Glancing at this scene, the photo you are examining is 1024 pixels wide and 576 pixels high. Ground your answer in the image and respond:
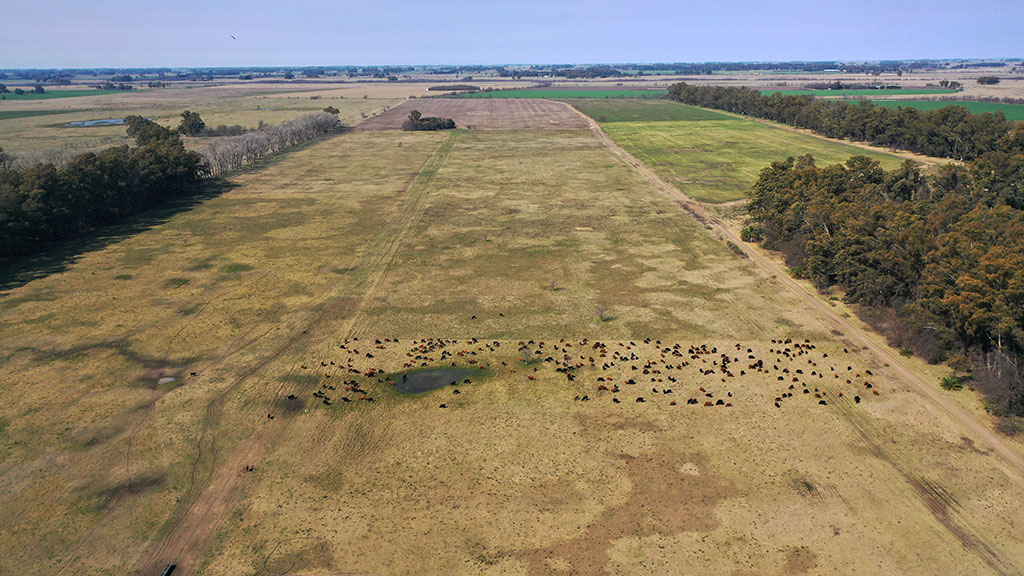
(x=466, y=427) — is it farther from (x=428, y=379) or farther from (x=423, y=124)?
(x=423, y=124)

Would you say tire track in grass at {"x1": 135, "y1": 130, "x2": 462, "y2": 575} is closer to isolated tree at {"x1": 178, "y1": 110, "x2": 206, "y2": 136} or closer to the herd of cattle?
the herd of cattle

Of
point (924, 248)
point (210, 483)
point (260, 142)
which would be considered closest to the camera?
point (210, 483)

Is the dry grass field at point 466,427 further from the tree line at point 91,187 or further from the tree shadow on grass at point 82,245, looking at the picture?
the tree line at point 91,187

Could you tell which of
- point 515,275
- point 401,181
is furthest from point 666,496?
point 401,181

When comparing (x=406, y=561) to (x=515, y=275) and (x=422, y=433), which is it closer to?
(x=422, y=433)

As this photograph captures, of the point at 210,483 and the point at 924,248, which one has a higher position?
the point at 924,248

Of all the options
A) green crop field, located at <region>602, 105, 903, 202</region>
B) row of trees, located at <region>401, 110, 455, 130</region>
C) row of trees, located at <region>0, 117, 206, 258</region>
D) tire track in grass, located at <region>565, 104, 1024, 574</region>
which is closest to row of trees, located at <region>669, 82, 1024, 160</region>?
green crop field, located at <region>602, 105, 903, 202</region>

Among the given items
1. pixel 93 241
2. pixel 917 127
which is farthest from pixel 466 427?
pixel 917 127
